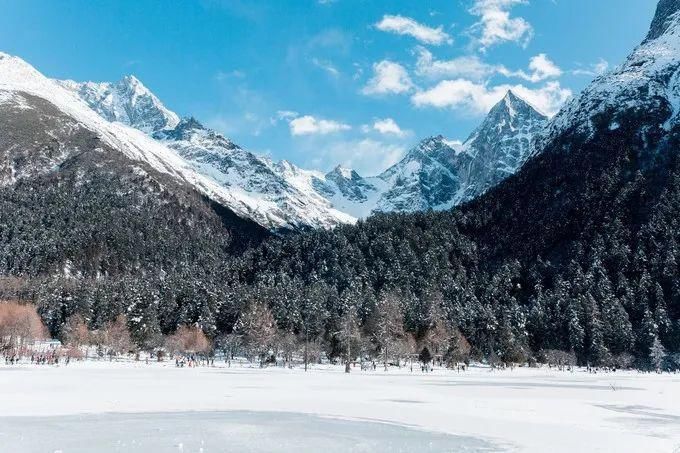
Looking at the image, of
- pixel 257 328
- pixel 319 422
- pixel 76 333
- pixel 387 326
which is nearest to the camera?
pixel 319 422

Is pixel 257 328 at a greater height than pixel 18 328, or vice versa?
pixel 257 328

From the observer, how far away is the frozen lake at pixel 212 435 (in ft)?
70.8

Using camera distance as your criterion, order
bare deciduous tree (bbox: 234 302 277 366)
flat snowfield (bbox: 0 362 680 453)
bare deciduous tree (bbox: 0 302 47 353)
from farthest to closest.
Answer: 1. bare deciduous tree (bbox: 234 302 277 366)
2. bare deciduous tree (bbox: 0 302 47 353)
3. flat snowfield (bbox: 0 362 680 453)

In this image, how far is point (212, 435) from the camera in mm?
24562

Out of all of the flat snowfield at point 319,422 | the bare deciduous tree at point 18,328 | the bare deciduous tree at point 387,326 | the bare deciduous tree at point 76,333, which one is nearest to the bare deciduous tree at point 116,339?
the bare deciduous tree at point 76,333

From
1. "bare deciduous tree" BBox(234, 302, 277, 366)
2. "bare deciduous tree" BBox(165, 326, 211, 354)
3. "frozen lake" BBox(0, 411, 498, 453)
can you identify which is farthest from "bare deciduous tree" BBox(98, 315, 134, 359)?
"frozen lake" BBox(0, 411, 498, 453)

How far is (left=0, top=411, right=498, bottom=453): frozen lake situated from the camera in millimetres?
21594

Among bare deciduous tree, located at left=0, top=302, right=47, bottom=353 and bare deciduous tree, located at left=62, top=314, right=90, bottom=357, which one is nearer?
bare deciduous tree, located at left=0, top=302, right=47, bottom=353

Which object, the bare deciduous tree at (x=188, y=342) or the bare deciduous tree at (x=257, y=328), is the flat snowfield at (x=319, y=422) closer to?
the bare deciduous tree at (x=257, y=328)

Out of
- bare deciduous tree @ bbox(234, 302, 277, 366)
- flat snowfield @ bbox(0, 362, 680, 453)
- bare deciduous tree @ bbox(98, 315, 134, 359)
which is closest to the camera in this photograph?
flat snowfield @ bbox(0, 362, 680, 453)

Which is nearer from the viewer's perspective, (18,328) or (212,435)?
(212,435)

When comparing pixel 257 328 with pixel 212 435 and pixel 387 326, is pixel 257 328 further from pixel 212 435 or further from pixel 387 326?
pixel 212 435

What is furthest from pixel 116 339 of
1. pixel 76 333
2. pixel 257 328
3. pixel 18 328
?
pixel 257 328

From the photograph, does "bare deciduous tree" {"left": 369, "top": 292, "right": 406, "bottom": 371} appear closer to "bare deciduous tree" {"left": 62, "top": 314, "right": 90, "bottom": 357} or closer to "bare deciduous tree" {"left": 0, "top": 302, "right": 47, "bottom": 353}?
"bare deciduous tree" {"left": 62, "top": 314, "right": 90, "bottom": 357}
